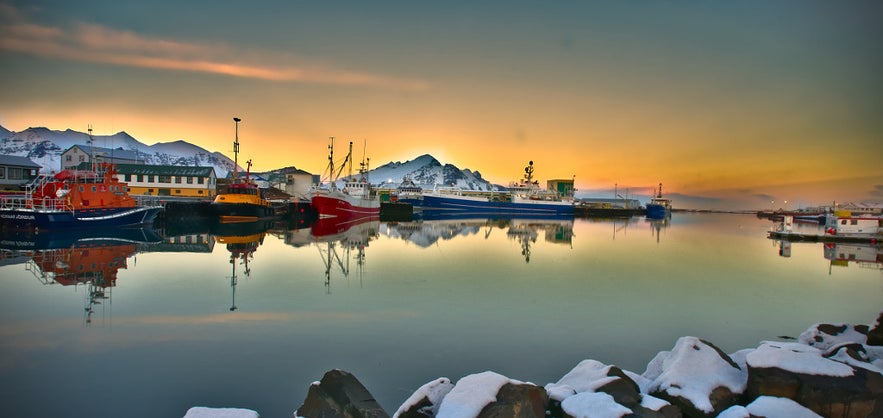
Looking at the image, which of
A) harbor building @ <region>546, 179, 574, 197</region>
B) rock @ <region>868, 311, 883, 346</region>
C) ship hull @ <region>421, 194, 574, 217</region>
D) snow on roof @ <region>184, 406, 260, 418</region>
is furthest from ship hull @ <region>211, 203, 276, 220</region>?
harbor building @ <region>546, 179, 574, 197</region>

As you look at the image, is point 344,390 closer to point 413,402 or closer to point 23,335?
point 413,402

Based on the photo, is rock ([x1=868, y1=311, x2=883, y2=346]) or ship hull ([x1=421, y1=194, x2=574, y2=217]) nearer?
rock ([x1=868, y1=311, x2=883, y2=346])

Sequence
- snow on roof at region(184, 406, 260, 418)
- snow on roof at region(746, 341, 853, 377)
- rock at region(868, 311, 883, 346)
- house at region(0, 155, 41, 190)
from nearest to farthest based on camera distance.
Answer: snow on roof at region(184, 406, 260, 418) < snow on roof at region(746, 341, 853, 377) < rock at region(868, 311, 883, 346) < house at region(0, 155, 41, 190)

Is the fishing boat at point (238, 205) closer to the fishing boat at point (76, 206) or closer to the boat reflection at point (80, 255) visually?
the fishing boat at point (76, 206)

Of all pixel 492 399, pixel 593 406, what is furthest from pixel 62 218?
pixel 593 406

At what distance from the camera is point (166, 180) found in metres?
51.5

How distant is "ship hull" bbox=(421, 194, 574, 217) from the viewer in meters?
71.2

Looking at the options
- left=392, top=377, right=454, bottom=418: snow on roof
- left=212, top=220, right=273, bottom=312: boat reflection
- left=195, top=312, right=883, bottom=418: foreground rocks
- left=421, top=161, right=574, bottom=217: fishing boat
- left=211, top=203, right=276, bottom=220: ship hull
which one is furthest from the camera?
left=421, top=161, right=574, bottom=217: fishing boat

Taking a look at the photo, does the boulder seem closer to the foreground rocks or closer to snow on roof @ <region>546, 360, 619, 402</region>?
the foreground rocks

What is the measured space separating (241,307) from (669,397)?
7613mm

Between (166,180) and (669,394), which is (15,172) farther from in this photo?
(669,394)

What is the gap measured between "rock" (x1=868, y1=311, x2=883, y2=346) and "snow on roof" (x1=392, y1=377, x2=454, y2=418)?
6257 mm

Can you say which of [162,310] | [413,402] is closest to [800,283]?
[413,402]

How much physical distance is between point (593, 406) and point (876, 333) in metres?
5.30
